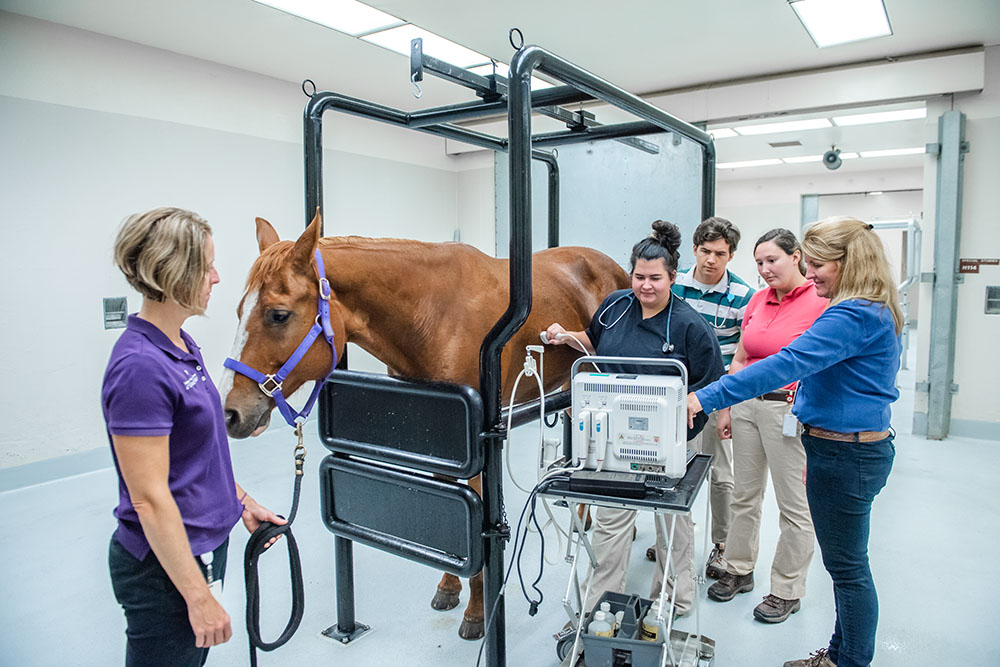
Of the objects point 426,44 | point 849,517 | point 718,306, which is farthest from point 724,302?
point 426,44

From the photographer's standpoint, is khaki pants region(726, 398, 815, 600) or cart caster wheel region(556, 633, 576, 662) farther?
khaki pants region(726, 398, 815, 600)

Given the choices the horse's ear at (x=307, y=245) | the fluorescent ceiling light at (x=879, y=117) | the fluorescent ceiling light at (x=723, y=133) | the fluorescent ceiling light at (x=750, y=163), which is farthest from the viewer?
the fluorescent ceiling light at (x=750, y=163)

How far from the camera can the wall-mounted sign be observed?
4680mm

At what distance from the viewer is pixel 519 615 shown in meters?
2.48

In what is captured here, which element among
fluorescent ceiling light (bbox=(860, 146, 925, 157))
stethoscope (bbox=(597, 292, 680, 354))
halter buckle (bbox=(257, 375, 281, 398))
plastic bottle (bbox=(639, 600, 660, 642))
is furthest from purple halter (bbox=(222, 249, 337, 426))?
fluorescent ceiling light (bbox=(860, 146, 925, 157))

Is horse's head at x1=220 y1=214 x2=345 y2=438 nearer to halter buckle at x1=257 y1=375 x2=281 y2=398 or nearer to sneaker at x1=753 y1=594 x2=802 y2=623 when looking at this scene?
halter buckle at x1=257 y1=375 x2=281 y2=398

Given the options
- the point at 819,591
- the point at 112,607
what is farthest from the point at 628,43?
the point at 112,607

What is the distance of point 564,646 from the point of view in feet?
6.98

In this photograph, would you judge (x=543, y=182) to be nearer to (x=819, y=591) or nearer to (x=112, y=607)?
(x=819, y=591)

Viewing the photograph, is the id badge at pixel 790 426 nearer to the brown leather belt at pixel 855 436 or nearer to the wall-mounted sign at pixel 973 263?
the brown leather belt at pixel 855 436

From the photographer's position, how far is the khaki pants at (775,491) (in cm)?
234

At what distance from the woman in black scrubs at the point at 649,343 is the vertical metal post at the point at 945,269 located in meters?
3.64

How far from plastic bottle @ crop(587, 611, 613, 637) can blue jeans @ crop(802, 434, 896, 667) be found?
25.2 inches

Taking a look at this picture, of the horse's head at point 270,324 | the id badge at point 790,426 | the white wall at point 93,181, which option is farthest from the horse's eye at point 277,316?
the white wall at point 93,181
